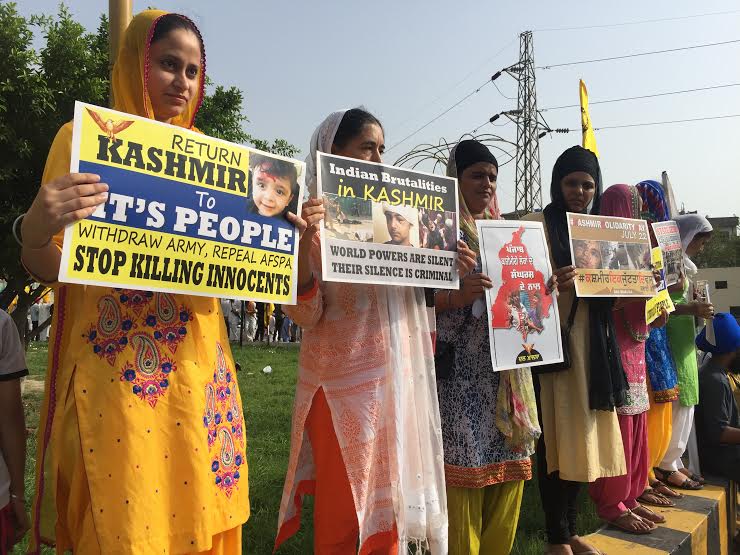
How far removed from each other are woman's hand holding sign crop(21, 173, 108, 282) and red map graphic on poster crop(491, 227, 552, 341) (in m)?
1.66

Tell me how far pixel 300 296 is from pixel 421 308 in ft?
1.64

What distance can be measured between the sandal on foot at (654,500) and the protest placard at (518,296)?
193 cm

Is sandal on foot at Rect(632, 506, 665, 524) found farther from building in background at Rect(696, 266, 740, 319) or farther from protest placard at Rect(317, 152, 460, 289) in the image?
building in background at Rect(696, 266, 740, 319)

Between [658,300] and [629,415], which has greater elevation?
[658,300]

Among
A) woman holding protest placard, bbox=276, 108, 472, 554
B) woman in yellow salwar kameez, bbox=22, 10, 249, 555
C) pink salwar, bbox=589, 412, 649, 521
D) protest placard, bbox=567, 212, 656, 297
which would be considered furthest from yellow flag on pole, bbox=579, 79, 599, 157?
woman in yellow salwar kameez, bbox=22, 10, 249, 555

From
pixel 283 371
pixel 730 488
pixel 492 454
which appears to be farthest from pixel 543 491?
pixel 283 371

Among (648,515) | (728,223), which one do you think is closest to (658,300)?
(648,515)

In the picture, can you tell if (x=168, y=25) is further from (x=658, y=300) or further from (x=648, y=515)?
(x=648, y=515)

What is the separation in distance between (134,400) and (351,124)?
1308mm

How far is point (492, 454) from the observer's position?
249cm

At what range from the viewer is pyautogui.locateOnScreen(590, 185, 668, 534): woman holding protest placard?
3303mm

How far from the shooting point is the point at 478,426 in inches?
98.1

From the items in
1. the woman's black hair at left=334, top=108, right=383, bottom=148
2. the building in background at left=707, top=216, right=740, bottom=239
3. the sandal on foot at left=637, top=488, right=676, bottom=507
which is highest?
the building in background at left=707, top=216, right=740, bottom=239

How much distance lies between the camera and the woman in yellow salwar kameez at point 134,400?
1407 mm
